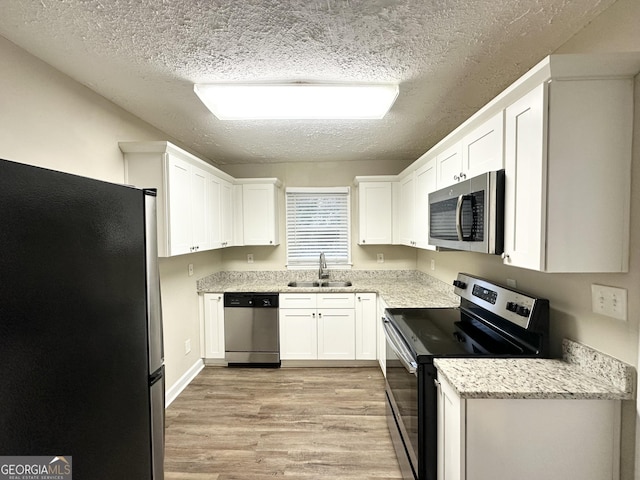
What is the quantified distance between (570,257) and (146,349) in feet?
5.78

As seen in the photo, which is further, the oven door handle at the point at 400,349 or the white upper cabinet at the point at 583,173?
the oven door handle at the point at 400,349

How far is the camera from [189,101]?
2.05 metres

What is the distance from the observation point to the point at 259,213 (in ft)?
12.1

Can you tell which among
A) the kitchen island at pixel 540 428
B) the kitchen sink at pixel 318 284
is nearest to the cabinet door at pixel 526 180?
the kitchen island at pixel 540 428

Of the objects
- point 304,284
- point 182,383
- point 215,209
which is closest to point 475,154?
point 215,209

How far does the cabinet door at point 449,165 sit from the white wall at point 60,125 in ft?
6.93

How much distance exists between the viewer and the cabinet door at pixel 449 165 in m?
1.96

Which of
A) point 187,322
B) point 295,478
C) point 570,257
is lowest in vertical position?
point 295,478

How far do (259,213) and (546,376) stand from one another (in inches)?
123

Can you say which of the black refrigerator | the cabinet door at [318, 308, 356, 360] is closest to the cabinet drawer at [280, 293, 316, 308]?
the cabinet door at [318, 308, 356, 360]

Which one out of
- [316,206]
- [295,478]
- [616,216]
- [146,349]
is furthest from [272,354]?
[616,216]

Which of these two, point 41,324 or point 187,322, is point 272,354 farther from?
point 41,324

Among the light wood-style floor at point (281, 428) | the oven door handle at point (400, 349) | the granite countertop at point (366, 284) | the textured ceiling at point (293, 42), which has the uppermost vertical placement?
the textured ceiling at point (293, 42)

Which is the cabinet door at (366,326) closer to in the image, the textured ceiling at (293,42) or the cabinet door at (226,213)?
the cabinet door at (226,213)
